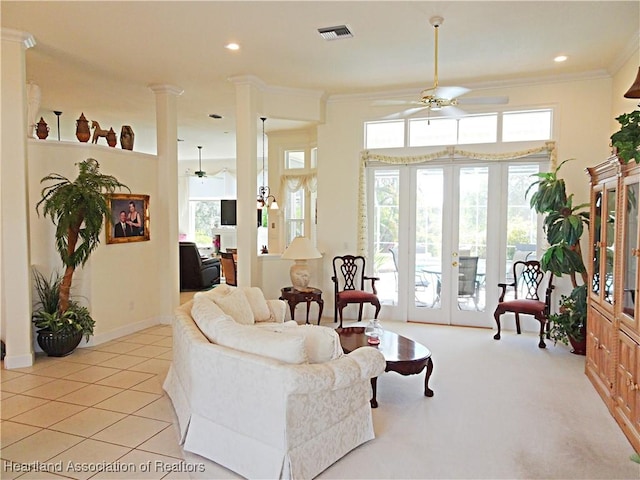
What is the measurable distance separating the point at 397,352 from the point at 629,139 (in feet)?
7.90

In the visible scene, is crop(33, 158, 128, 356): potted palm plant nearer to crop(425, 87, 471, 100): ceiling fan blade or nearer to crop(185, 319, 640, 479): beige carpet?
crop(185, 319, 640, 479): beige carpet

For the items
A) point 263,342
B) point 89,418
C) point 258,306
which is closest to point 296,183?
point 258,306

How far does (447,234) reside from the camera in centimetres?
650

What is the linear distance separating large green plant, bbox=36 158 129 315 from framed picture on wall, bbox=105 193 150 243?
489 millimetres

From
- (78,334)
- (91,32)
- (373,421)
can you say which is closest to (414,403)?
(373,421)

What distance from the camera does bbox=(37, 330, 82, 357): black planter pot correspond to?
493 centimetres

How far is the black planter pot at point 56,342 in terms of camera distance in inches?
194

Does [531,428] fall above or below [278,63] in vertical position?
below

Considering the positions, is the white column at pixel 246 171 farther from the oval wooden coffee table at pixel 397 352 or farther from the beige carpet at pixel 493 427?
the beige carpet at pixel 493 427

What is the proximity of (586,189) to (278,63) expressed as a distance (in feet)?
13.7

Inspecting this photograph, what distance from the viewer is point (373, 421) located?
3.50 m

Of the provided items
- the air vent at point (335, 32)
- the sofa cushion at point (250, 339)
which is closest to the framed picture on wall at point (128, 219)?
the sofa cushion at point (250, 339)

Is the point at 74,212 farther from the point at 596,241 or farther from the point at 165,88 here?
the point at 596,241

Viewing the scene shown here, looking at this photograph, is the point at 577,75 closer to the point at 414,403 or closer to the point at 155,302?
the point at 414,403
